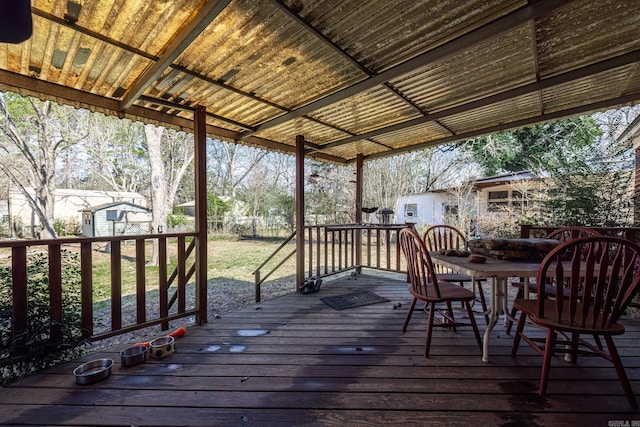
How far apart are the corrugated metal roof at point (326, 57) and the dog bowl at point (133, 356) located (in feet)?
6.58

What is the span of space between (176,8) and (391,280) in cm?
410

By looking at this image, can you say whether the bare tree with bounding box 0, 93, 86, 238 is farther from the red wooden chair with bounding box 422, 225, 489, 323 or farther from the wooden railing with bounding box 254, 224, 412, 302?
the red wooden chair with bounding box 422, 225, 489, 323

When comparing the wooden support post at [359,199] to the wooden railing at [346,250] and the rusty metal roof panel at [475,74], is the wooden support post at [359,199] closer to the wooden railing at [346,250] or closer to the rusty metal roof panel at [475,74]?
the wooden railing at [346,250]

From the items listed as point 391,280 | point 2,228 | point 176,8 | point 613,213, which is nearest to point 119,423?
point 176,8

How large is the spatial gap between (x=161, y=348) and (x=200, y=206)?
4.33 ft

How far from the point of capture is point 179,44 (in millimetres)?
1729

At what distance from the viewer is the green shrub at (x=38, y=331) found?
69.7 inches

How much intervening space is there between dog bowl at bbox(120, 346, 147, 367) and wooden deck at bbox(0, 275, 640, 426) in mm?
45

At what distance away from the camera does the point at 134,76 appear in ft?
7.39

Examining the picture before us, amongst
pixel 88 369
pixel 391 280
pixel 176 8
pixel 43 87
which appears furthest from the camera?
pixel 391 280

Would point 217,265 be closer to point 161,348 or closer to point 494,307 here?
point 161,348

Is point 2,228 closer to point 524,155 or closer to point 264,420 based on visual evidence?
point 264,420

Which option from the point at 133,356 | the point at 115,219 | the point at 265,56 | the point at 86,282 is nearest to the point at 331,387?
the point at 133,356

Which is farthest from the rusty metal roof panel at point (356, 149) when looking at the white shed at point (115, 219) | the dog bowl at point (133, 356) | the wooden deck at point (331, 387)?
the white shed at point (115, 219)
